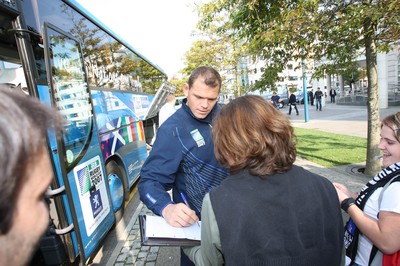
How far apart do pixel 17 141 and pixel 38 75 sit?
284cm

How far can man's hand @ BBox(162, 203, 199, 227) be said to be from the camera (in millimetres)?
1585

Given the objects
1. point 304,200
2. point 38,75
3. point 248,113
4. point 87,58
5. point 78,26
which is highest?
point 78,26

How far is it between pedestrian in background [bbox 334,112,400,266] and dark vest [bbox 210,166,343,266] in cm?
47

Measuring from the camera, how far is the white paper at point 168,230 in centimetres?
152

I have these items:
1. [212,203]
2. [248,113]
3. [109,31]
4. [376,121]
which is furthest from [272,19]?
[212,203]

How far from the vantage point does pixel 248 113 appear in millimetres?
1359

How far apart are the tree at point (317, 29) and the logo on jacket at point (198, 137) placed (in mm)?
2853

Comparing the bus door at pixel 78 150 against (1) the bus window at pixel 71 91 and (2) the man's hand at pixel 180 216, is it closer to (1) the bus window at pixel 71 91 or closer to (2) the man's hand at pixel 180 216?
(1) the bus window at pixel 71 91

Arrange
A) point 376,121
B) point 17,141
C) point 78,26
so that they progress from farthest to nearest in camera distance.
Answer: point 376,121
point 78,26
point 17,141

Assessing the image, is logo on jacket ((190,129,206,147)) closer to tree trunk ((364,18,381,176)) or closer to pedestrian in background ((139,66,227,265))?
pedestrian in background ((139,66,227,265))

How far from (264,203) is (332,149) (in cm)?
794

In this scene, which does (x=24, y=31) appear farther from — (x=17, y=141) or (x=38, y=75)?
(x=17, y=141)

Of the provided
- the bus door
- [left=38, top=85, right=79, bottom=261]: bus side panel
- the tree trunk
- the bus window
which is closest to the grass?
the tree trunk

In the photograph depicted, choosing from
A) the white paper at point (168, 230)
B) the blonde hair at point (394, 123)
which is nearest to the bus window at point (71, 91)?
the white paper at point (168, 230)
